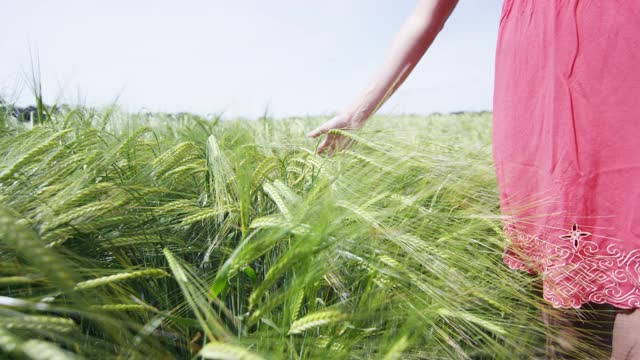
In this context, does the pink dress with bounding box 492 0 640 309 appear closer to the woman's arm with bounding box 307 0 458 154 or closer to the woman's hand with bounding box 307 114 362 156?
the woman's arm with bounding box 307 0 458 154

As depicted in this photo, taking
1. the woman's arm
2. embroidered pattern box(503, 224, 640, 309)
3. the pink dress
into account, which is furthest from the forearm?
embroidered pattern box(503, 224, 640, 309)

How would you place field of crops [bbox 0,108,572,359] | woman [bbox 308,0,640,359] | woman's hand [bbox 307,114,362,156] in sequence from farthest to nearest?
woman's hand [bbox 307,114,362,156] < woman [bbox 308,0,640,359] < field of crops [bbox 0,108,572,359]

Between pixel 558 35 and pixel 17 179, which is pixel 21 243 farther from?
pixel 558 35

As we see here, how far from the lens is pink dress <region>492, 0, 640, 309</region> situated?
1.94ft

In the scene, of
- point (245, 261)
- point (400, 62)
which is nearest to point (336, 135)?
point (400, 62)

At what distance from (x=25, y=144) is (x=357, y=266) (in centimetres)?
51

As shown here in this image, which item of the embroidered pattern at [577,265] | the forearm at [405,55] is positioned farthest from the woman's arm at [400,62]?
the embroidered pattern at [577,265]

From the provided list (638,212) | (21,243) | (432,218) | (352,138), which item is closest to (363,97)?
(352,138)

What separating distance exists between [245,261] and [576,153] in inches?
23.1

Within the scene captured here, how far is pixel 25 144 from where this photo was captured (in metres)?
0.55

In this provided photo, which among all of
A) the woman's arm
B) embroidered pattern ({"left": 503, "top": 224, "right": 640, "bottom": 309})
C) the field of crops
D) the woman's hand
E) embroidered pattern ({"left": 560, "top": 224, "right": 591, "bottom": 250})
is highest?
the woman's arm

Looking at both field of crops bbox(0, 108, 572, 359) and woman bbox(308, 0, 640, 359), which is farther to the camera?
woman bbox(308, 0, 640, 359)

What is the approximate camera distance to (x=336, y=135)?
28.9 inches

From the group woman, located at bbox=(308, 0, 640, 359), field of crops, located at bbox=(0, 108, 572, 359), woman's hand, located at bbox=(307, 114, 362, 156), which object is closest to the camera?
field of crops, located at bbox=(0, 108, 572, 359)
